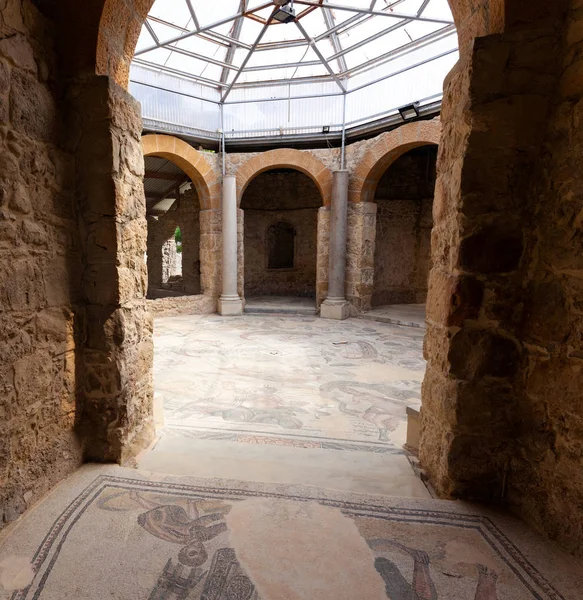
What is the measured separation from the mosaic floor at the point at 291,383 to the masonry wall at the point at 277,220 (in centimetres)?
568

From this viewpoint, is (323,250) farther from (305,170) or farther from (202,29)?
(202,29)

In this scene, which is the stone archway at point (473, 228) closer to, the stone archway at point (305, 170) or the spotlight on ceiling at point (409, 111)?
the spotlight on ceiling at point (409, 111)

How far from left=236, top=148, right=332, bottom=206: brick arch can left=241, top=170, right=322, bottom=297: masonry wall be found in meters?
3.46

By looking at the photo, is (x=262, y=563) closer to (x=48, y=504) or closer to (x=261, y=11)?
(x=48, y=504)

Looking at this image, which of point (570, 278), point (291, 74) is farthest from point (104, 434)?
point (291, 74)

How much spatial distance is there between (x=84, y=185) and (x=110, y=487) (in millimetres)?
1648

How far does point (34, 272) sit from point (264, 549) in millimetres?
1656

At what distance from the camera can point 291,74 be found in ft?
30.4

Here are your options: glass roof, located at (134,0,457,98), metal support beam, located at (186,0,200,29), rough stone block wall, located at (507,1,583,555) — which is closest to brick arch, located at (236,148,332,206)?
glass roof, located at (134,0,457,98)

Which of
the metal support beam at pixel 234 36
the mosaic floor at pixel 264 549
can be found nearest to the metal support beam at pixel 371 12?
the metal support beam at pixel 234 36

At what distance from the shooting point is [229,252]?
9.55 m

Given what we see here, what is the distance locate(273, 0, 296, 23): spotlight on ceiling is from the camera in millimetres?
6599

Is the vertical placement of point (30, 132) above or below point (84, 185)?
above

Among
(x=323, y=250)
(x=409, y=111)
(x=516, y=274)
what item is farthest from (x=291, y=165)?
(x=516, y=274)
